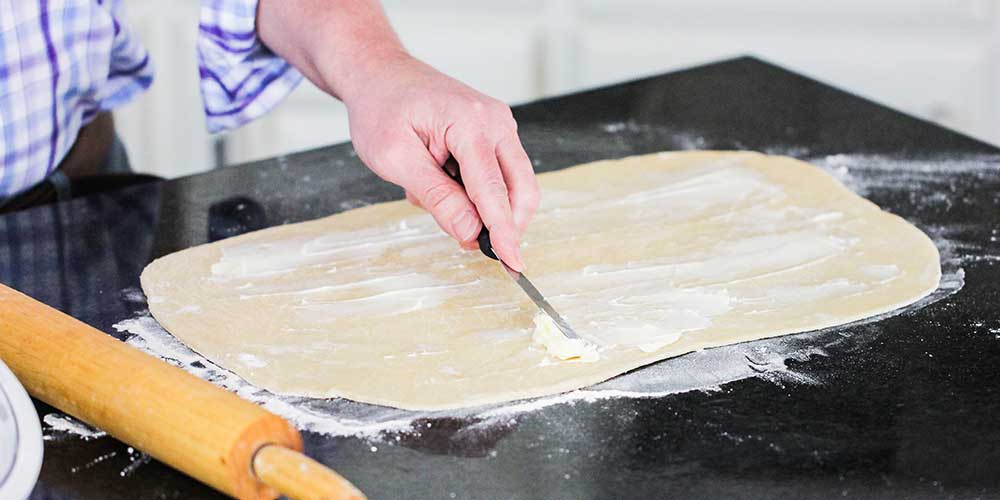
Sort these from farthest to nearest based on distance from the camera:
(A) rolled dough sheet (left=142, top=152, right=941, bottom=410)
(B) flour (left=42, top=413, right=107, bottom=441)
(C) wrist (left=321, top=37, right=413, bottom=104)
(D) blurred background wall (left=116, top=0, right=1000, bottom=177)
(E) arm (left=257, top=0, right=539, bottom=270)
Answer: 1. (D) blurred background wall (left=116, top=0, right=1000, bottom=177)
2. (C) wrist (left=321, top=37, right=413, bottom=104)
3. (E) arm (left=257, top=0, right=539, bottom=270)
4. (A) rolled dough sheet (left=142, top=152, right=941, bottom=410)
5. (B) flour (left=42, top=413, right=107, bottom=441)

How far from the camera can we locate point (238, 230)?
131 centimetres

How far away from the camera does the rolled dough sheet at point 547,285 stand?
101 cm

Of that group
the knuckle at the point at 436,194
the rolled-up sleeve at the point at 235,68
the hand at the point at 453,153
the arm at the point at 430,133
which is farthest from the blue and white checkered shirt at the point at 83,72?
the knuckle at the point at 436,194

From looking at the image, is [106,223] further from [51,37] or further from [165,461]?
[165,461]

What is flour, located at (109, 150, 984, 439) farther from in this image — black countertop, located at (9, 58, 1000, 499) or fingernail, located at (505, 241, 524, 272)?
fingernail, located at (505, 241, 524, 272)

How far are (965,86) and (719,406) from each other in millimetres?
2003

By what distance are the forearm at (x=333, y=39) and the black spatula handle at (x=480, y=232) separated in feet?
0.44

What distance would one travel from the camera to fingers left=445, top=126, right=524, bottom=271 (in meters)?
1.10

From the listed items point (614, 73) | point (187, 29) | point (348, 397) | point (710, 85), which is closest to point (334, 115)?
point (187, 29)

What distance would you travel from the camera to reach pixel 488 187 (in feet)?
3.65

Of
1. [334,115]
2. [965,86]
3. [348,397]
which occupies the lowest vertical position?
[334,115]

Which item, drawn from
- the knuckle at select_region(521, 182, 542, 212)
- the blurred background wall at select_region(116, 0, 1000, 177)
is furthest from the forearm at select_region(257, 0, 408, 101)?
the blurred background wall at select_region(116, 0, 1000, 177)

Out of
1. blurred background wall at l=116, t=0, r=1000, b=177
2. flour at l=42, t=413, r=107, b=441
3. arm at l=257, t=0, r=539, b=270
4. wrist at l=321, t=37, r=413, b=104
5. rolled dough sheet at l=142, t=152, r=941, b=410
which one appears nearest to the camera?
flour at l=42, t=413, r=107, b=441

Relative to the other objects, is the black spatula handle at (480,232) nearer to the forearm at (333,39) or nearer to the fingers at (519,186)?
the fingers at (519,186)
